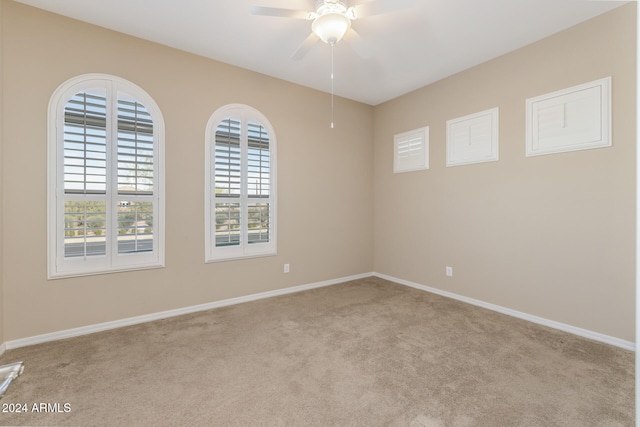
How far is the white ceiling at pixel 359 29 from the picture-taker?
2395 mm

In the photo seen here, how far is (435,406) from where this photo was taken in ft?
5.61

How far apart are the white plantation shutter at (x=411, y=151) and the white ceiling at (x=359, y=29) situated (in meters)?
0.83

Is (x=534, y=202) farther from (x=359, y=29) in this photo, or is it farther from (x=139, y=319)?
(x=139, y=319)

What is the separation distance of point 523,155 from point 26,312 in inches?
195

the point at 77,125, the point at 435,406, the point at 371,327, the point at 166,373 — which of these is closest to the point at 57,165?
the point at 77,125

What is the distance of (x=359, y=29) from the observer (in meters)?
2.70

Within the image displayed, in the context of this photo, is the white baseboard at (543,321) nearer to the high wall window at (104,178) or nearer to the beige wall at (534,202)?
the beige wall at (534,202)

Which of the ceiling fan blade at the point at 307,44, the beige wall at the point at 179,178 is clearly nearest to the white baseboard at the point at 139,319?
the beige wall at the point at 179,178

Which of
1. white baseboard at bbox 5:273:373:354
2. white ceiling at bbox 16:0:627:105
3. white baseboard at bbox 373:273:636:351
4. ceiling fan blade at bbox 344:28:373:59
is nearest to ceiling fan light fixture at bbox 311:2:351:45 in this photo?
white ceiling at bbox 16:0:627:105

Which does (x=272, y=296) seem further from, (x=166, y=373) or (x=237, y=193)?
(x=166, y=373)

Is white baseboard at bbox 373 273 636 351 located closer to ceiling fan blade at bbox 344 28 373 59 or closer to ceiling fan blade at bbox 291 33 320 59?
ceiling fan blade at bbox 344 28 373 59

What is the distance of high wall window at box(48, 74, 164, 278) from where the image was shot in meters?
2.52

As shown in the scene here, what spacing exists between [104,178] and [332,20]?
2.49 m

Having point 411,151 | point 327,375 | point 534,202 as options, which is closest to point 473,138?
point 411,151
